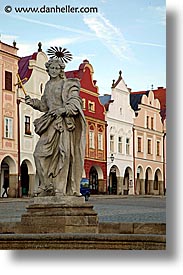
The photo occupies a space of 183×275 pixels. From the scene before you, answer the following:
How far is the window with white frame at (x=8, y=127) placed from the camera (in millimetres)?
13578

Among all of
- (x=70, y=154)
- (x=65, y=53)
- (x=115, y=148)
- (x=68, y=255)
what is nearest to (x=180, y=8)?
(x=65, y=53)

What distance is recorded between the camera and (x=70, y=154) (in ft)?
13.3

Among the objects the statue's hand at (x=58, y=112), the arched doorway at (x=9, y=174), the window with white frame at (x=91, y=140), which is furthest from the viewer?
the window with white frame at (x=91, y=140)

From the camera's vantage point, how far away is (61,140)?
4.02 metres

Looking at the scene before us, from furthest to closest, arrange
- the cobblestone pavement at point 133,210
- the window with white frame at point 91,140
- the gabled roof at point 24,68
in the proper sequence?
the window with white frame at point 91,140, the gabled roof at point 24,68, the cobblestone pavement at point 133,210

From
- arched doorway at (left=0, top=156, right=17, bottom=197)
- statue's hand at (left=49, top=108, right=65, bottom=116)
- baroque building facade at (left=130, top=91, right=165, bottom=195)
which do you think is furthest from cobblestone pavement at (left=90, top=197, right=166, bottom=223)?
statue's hand at (left=49, top=108, right=65, bottom=116)

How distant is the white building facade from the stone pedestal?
293 inches

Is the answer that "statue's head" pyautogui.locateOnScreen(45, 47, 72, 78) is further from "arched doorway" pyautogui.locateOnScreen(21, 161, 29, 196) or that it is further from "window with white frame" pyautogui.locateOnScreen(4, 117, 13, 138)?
"window with white frame" pyautogui.locateOnScreen(4, 117, 13, 138)

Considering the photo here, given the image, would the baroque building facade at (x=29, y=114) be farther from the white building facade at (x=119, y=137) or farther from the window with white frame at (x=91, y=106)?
the window with white frame at (x=91, y=106)

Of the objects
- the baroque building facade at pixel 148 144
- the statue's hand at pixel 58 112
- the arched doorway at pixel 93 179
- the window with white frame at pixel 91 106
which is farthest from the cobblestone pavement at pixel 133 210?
the window with white frame at pixel 91 106

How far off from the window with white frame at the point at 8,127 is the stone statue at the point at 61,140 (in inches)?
375

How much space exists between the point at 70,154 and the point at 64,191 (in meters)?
0.22

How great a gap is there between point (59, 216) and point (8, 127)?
9979 mm

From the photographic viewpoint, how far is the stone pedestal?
3.87 metres
